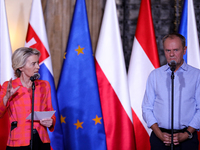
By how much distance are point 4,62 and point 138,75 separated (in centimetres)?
161

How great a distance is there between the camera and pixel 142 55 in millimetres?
3197

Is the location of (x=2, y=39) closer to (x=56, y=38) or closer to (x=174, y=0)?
(x=56, y=38)

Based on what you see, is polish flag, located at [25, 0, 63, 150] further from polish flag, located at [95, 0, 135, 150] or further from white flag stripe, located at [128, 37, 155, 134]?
white flag stripe, located at [128, 37, 155, 134]

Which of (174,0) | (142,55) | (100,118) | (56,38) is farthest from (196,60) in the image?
(56,38)

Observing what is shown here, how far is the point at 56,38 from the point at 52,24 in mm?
198

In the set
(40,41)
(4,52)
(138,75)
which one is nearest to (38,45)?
(40,41)

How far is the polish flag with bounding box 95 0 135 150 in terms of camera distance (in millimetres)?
3043

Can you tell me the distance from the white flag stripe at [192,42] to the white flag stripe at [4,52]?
84.2 inches

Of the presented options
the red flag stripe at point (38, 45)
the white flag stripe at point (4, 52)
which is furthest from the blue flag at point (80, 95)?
the white flag stripe at point (4, 52)

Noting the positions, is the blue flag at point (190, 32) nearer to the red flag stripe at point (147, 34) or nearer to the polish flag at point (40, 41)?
the red flag stripe at point (147, 34)

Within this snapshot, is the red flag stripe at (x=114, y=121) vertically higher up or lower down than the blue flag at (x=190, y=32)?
lower down

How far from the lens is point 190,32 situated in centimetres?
319

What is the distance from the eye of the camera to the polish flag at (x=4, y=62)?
3102 mm

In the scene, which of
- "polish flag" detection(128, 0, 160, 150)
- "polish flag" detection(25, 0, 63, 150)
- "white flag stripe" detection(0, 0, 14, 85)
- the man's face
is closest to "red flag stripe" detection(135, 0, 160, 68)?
"polish flag" detection(128, 0, 160, 150)
